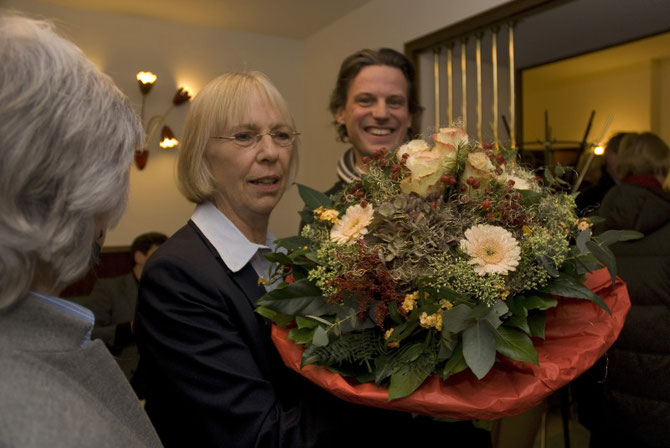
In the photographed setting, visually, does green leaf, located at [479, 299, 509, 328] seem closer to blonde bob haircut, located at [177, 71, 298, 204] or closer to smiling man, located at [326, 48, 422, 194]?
blonde bob haircut, located at [177, 71, 298, 204]

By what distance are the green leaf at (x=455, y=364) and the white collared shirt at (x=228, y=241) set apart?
0.51 meters

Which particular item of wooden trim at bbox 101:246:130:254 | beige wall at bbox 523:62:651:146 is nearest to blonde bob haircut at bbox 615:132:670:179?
beige wall at bbox 523:62:651:146

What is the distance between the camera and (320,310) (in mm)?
986

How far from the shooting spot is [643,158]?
2.37m

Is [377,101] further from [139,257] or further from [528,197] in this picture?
[139,257]

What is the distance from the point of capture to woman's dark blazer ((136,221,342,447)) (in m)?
1.00

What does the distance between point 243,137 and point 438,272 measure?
661 mm

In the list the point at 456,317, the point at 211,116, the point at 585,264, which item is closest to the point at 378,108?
the point at 211,116

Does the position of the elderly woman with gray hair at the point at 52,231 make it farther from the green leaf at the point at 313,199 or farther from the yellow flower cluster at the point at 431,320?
the green leaf at the point at 313,199

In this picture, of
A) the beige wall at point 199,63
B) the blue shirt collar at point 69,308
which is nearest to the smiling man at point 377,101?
the blue shirt collar at point 69,308

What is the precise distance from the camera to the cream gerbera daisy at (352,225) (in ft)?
3.22

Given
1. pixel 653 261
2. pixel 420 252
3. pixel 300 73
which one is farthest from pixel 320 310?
pixel 300 73

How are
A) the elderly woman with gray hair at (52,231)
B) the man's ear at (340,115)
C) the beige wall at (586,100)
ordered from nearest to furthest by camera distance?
the elderly woman with gray hair at (52,231)
the man's ear at (340,115)
the beige wall at (586,100)

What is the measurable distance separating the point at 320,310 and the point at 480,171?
0.38 metres
